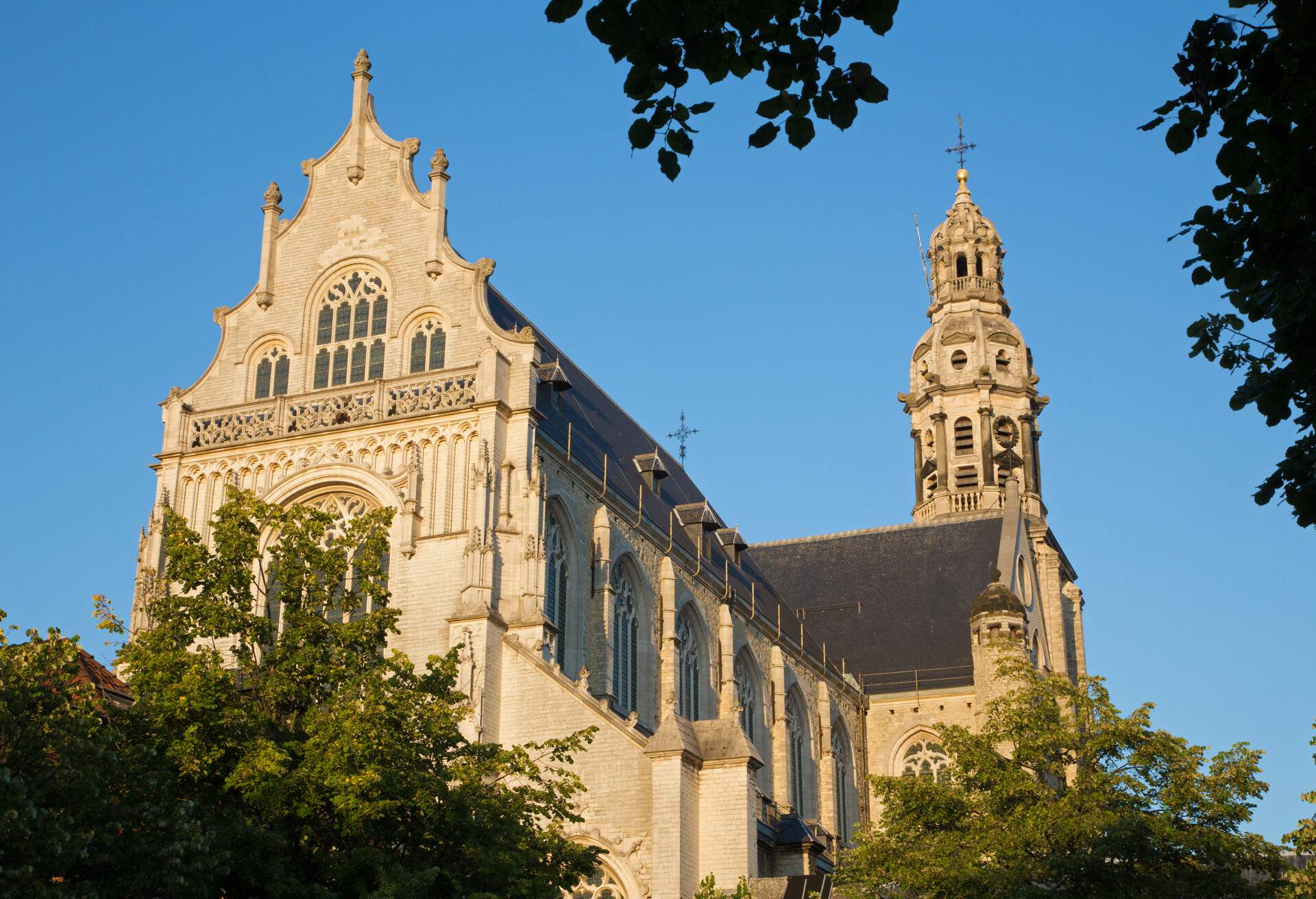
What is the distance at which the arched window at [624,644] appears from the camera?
131 ft

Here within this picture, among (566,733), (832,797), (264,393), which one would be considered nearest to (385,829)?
(566,733)

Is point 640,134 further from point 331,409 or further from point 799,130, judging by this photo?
point 331,409

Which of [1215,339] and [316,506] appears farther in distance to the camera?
[316,506]

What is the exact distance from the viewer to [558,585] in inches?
1476

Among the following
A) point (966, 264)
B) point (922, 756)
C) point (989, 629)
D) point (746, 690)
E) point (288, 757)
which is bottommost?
point (288, 757)

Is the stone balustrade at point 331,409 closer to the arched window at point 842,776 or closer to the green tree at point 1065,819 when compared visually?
the green tree at point 1065,819

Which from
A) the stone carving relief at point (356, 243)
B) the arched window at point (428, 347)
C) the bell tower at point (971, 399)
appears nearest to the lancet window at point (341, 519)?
the arched window at point (428, 347)

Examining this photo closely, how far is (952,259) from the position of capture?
75.7m

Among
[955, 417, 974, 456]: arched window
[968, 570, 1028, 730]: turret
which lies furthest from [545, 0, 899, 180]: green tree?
[955, 417, 974, 456]: arched window

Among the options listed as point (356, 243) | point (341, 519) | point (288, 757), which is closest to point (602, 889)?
point (341, 519)

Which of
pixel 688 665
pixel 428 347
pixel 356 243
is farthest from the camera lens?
pixel 688 665

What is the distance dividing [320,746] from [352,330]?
1755 centimetres

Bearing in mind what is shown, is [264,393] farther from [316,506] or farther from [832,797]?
[832,797]

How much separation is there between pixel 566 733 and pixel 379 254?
41.1 feet
